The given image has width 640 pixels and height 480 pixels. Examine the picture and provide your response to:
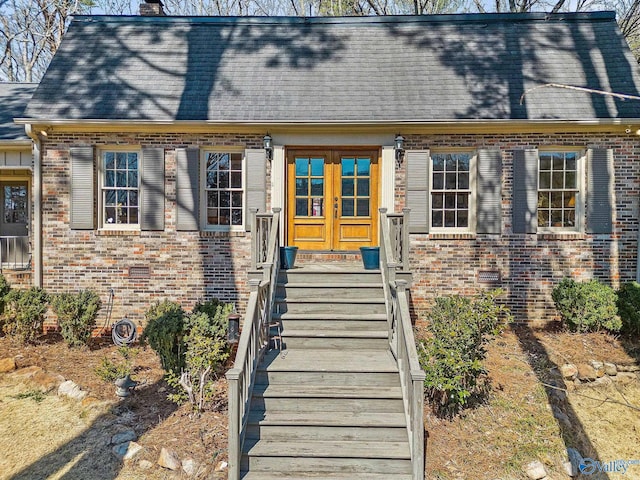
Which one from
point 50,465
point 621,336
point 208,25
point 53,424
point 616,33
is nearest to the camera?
point 50,465

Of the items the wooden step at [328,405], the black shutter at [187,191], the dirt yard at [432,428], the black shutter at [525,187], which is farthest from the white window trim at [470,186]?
the black shutter at [187,191]

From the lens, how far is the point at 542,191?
749 centimetres

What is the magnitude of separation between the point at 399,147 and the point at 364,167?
775 mm

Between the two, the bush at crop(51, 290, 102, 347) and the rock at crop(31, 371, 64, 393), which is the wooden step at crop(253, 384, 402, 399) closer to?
the rock at crop(31, 371, 64, 393)

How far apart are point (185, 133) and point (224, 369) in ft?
14.0

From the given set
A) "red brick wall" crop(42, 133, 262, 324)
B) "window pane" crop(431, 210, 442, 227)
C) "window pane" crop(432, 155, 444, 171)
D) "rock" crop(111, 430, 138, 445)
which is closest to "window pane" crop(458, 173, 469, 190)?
"window pane" crop(432, 155, 444, 171)

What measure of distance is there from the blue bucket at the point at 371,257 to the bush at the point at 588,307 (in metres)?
3.17

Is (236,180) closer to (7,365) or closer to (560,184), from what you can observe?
(7,365)

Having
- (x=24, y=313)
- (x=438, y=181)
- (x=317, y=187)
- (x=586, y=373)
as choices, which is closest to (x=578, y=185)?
(x=438, y=181)

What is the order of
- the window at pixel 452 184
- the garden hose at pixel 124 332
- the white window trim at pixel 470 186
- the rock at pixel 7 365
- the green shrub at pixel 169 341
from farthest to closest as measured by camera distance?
the window at pixel 452 184 → the white window trim at pixel 470 186 → the garden hose at pixel 124 332 → the rock at pixel 7 365 → the green shrub at pixel 169 341

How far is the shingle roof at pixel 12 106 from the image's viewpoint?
8.43 metres

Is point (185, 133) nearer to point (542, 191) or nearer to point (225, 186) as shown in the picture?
point (225, 186)

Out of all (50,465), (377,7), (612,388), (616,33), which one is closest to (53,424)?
(50,465)

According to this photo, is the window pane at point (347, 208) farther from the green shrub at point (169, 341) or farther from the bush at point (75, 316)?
the bush at point (75, 316)
